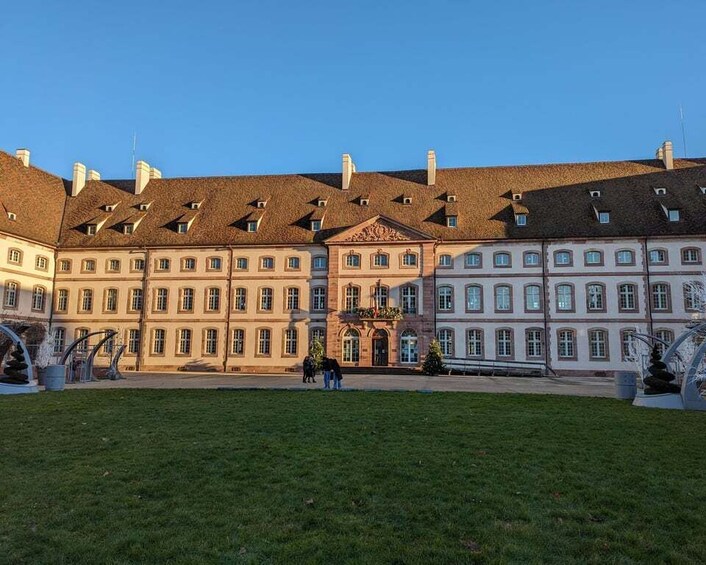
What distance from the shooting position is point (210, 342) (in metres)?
40.1

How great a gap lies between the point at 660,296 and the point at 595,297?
12.4 feet

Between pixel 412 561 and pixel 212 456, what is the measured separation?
495 cm

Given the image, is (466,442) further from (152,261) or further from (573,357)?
(152,261)

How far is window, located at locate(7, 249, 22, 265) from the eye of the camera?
3781cm

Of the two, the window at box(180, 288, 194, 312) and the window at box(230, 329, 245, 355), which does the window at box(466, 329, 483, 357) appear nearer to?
the window at box(230, 329, 245, 355)

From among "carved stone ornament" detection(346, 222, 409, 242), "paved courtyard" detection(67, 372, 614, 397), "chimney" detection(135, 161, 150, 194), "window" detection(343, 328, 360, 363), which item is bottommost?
"paved courtyard" detection(67, 372, 614, 397)


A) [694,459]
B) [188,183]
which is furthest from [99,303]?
[694,459]

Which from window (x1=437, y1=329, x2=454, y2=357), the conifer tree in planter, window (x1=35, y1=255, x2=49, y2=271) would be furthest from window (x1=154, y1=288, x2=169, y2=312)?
window (x1=437, y1=329, x2=454, y2=357)

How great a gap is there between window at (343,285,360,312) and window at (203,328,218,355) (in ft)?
30.1

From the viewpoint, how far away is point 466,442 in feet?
35.2

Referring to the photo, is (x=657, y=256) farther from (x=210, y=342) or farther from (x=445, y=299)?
(x=210, y=342)

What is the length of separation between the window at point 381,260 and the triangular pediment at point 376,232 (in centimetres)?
101

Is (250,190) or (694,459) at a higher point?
(250,190)

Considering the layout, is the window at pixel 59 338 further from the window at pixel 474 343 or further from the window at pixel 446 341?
the window at pixel 474 343
